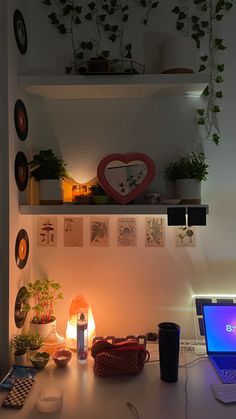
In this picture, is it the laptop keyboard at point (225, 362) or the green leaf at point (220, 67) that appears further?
the green leaf at point (220, 67)

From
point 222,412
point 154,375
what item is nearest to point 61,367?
point 154,375

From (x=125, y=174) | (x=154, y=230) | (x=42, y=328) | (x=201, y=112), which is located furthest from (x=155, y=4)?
(x=42, y=328)

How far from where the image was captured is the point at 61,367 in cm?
134

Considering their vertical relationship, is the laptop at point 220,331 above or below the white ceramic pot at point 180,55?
below

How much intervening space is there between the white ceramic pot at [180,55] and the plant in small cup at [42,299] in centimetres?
115

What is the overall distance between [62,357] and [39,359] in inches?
3.7

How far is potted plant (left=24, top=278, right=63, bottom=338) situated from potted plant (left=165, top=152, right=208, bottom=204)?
74 centimetres

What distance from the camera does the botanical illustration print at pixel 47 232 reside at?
1.63 metres

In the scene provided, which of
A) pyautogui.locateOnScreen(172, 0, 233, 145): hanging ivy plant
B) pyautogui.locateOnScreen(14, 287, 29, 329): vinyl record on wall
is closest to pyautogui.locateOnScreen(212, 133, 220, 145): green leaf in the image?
pyautogui.locateOnScreen(172, 0, 233, 145): hanging ivy plant

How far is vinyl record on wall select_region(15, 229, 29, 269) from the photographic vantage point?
1.44m

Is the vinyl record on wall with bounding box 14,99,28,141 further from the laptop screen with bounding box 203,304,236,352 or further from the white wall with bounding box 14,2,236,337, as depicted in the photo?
the laptop screen with bounding box 203,304,236,352

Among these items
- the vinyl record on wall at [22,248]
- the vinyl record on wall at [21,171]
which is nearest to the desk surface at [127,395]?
the vinyl record on wall at [22,248]

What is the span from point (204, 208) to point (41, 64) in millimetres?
1077

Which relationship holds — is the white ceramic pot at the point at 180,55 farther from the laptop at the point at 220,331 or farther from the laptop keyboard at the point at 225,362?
the laptop keyboard at the point at 225,362
